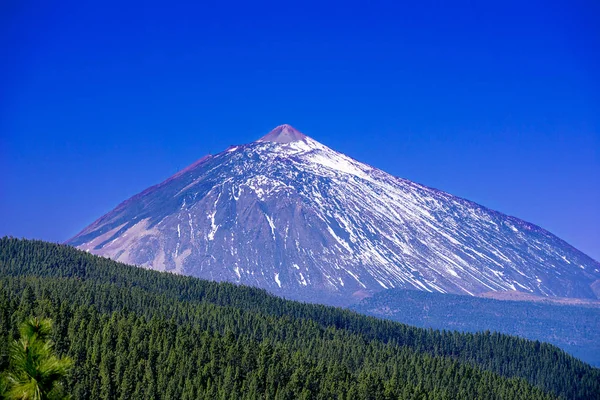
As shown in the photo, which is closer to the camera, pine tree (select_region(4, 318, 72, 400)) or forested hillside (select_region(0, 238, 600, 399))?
pine tree (select_region(4, 318, 72, 400))

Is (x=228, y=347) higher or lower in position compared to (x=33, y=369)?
higher

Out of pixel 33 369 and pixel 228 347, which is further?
pixel 228 347

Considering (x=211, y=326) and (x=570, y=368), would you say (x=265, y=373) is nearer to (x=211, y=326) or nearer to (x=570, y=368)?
(x=211, y=326)

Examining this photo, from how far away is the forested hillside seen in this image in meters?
88.0

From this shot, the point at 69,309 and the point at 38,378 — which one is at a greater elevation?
the point at 69,309

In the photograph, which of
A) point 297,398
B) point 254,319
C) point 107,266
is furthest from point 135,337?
point 107,266

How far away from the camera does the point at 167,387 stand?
272 ft

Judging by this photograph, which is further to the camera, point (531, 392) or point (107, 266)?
point (107, 266)

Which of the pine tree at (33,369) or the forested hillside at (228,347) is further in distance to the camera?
the forested hillside at (228,347)

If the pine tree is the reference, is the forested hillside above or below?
above

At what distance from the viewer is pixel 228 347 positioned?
101312 mm

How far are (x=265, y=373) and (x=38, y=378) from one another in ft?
254

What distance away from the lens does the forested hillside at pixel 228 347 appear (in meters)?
88.0

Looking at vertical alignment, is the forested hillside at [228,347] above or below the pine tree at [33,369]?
above
